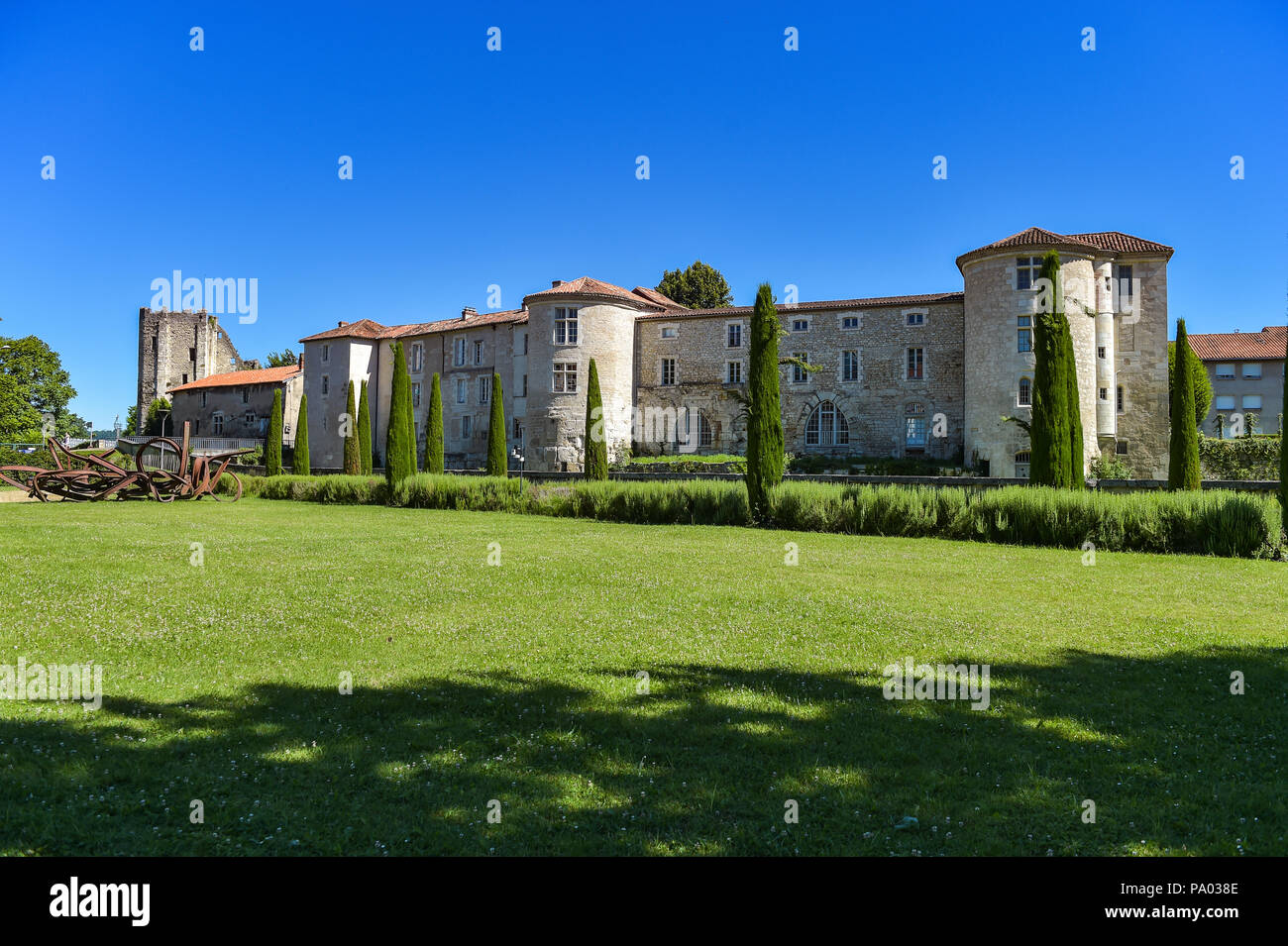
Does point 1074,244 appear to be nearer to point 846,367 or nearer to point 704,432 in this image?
point 846,367

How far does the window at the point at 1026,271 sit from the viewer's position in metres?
33.0

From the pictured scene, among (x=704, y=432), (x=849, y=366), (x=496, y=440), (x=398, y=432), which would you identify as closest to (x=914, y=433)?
(x=849, y=366)

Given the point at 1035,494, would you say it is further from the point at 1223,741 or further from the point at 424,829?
the point at 424,829

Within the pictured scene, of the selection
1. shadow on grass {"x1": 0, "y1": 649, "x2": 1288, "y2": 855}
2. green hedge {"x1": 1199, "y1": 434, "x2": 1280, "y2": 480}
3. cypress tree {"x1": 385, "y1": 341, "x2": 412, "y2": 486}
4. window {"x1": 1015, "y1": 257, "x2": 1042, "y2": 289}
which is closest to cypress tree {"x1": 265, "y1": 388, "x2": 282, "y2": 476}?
cypress tree {"x1": 385, "y1": 341, "x2": 412, "y2": 486}

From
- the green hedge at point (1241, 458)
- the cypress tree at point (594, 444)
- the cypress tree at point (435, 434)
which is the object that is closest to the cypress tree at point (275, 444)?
the cypress tree at point (435, 434)

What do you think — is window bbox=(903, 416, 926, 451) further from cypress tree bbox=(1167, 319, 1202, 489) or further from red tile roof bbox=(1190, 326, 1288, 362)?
red tile roof bbox=(1190, 326, 1288, 362)

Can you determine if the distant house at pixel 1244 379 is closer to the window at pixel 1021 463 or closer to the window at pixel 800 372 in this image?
A: the window at pixel 1021 463

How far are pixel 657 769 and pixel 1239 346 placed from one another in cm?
6707

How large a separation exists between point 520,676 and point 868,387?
117 ft

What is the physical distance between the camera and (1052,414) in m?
20.0

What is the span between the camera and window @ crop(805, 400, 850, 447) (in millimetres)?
40062

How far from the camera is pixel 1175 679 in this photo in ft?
20.3

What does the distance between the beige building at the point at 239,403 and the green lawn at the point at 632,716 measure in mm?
49975
